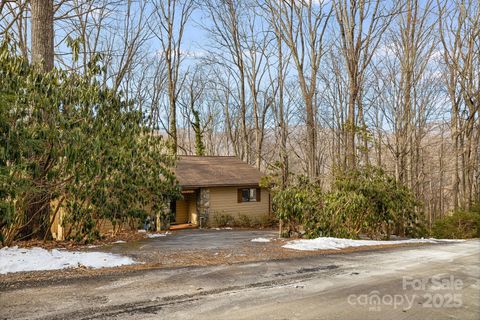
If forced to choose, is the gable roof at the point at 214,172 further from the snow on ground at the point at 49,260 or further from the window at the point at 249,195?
the snow on ground at the point at 49,260

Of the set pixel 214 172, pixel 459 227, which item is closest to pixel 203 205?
pixel 214 172

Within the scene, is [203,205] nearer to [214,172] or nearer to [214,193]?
[214,193]

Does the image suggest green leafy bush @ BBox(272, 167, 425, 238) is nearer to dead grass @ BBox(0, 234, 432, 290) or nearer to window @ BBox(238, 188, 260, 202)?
dead grass @ BBox(0, 234, 432, 290)

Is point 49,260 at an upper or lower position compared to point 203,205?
lower

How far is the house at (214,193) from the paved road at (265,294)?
12.5m

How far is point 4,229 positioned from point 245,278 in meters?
5.92

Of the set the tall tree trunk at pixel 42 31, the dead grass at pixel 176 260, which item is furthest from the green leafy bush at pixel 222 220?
the tall tree trunk at pixel 42 31

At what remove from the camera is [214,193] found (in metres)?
19.2

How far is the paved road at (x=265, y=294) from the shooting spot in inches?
157

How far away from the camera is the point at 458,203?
2186cm

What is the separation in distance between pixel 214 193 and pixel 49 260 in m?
13.2

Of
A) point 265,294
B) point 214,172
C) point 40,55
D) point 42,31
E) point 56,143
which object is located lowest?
point 265,294

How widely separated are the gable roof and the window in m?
0.56

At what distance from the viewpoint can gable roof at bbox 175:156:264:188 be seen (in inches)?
743
